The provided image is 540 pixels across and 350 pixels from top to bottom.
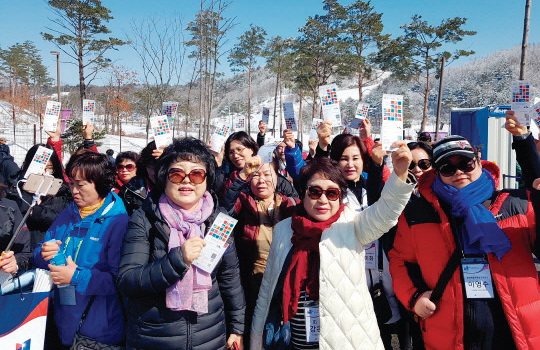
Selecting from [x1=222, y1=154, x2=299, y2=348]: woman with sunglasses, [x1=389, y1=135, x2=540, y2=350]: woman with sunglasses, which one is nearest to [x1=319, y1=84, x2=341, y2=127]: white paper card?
[x1=222, y1=154, x2=299, y2=348]: woman with sunglasses

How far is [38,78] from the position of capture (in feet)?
163

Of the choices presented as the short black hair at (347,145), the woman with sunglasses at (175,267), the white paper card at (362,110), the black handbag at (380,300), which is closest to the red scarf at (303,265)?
the woman with sunglasses at (175,267)

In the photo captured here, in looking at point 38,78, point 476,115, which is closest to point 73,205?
point 476,115

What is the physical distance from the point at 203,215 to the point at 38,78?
58682mm

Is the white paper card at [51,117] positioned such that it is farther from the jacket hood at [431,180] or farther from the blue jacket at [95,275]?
the jacket hood at [431,180]

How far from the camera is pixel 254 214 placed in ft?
8.96

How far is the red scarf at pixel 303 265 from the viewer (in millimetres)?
2036

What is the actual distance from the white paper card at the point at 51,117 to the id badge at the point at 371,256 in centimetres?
465

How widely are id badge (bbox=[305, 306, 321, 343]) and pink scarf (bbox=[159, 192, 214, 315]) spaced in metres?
0.59

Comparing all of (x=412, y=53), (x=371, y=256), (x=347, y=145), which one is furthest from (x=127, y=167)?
(x=412, y=53)

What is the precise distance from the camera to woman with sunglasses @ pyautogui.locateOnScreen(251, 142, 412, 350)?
6.33 ft

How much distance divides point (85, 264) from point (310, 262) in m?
1.32

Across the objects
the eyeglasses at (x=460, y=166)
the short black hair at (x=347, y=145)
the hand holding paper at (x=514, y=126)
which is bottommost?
the eyeglasses at (x=460, y=166)

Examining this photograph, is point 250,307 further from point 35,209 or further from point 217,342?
point 35,209
